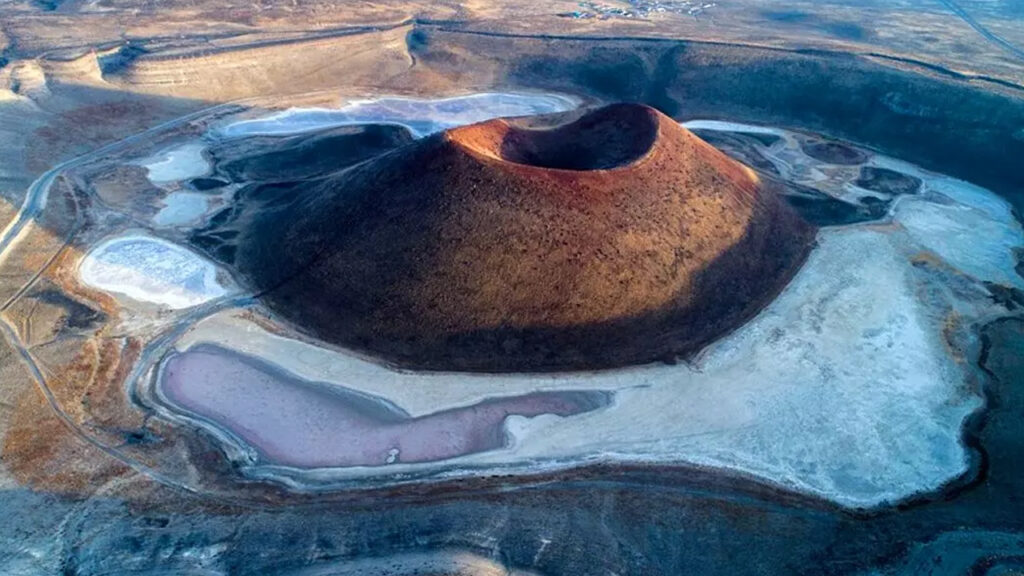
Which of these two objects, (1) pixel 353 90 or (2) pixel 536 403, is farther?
(1) pixel 353 90

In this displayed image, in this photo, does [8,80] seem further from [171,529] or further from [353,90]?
[171,529]

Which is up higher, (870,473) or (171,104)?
(171,104)

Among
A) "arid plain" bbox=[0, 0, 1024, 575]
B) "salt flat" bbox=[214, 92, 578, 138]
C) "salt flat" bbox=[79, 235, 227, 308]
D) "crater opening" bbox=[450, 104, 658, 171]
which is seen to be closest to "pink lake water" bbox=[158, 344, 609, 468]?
"arid plain" bbox=[0, 0, 1024, 575]

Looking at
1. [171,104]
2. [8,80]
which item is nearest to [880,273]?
[171,104]

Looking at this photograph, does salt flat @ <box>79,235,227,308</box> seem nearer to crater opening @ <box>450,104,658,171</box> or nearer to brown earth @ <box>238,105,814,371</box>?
brown earth @ <box>238,105,814,371</box>

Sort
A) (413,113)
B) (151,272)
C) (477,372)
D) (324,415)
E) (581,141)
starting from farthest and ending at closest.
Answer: (413,113)
(581,141)
(151,272)
(477,372)
(324,415)

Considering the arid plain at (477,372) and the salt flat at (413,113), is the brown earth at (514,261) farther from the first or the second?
the salt flat at (413,113)

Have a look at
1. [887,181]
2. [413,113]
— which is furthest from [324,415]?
[887,181]

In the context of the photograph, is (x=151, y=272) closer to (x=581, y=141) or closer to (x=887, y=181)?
(x=581, y=141)
